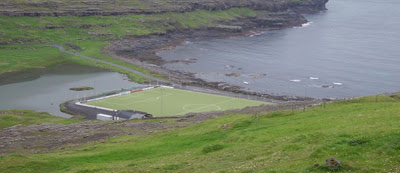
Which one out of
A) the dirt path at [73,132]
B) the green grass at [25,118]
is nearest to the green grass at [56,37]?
the green grass at [25,118]

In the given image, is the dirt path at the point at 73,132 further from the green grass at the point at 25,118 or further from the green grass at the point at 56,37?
the green grass at the point at 56,37

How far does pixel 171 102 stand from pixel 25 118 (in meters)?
29.3

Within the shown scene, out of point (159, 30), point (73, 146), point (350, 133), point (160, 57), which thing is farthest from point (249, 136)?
point (159, 30)

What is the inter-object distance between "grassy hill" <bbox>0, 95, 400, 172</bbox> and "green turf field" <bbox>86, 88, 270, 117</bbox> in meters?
28.1

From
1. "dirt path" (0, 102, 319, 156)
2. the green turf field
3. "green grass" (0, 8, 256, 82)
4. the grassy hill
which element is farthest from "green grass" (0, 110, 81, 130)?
"green grass" (0, 8, 256, 82)

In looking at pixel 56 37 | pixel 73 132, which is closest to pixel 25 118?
pixel 73 132

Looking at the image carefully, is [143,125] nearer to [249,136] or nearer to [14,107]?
[249,136]

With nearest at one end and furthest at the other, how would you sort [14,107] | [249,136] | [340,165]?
[340,165] < [249,136] < [14,107]

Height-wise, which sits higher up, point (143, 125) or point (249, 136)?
point (249, 136)

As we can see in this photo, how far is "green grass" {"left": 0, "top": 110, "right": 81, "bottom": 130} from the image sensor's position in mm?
78144

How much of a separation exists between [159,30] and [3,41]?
63032 mm

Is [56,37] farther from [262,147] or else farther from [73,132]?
[262,147]

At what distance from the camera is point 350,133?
3806 centimetres

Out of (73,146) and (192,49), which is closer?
(73,146)
